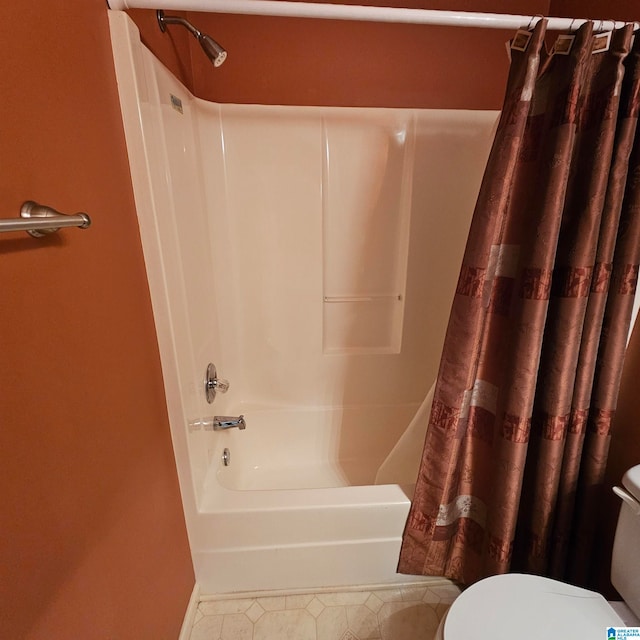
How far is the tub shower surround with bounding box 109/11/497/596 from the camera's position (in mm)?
1123

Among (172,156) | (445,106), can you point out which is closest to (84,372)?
(172,156)

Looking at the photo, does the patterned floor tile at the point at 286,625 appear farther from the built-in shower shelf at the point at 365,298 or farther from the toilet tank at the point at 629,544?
the built-in shower shelf at the point at 365,298

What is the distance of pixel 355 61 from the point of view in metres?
1.51

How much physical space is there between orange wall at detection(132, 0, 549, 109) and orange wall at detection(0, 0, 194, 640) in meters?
0.85

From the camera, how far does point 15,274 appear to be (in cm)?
53

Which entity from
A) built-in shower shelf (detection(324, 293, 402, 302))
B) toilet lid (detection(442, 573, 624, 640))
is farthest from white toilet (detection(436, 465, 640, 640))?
built-in shower shelf (detection(324, 293, 402, 302))

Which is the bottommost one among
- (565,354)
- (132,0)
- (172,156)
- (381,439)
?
(381,439)

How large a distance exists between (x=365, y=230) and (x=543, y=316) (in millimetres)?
916

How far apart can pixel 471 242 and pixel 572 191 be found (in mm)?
286

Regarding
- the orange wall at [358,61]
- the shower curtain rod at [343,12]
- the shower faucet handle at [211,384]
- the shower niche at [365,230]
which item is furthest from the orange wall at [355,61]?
the shower faucet handle at [211,384]

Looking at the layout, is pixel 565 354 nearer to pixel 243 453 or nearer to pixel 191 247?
pixel 191 247

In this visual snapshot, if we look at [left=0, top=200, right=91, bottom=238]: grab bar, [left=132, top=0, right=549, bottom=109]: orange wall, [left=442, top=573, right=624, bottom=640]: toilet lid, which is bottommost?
[left=442, top=573, right=624, bottom=640]: toilet lid

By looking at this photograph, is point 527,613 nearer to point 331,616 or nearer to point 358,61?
point 331,616

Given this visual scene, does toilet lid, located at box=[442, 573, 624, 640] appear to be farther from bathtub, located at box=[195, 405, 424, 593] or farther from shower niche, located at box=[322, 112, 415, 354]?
shower niche, located at box=[322, 112, 415, 354]
